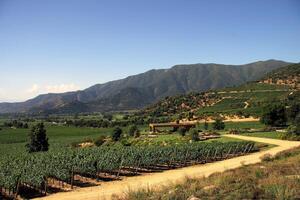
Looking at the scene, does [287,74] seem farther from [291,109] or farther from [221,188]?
[221,188]

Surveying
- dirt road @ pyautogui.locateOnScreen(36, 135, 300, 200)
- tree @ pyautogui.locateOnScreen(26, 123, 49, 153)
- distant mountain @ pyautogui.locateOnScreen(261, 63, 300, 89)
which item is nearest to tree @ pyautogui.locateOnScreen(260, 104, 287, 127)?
dirt road @ pyautogui.locateOnScreen(36, 135, 300, 200)

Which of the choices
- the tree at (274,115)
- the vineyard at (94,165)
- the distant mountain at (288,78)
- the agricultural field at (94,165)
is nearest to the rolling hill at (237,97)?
the distant mountain at (288,78)

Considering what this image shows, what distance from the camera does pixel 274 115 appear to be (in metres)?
72.4

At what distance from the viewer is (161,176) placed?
101 ft

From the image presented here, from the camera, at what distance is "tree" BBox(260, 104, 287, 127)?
236 ft

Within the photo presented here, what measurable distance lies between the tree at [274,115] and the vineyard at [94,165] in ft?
94.8

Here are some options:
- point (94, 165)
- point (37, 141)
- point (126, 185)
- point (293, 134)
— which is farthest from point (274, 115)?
point (126, 185)

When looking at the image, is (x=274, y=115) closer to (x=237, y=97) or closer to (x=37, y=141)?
(x=37, y=141)

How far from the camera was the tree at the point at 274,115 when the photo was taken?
7200cm

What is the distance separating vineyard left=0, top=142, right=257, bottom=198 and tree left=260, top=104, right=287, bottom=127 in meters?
28.9

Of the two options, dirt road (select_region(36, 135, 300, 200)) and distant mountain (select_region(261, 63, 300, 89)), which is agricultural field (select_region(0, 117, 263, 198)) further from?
distant mountain (select_region(261, 63, 300, 89))

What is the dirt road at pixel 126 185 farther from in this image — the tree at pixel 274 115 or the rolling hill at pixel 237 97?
the rolling hill at pixel 237 97

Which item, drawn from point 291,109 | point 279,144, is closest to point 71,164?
point 279,144

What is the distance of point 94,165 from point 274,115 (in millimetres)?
51916
